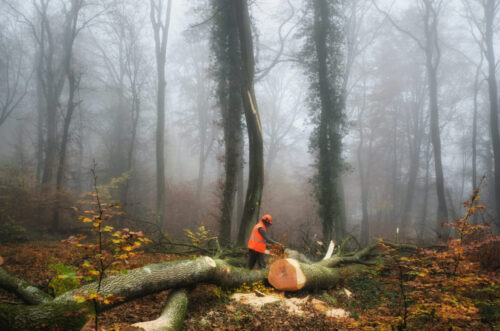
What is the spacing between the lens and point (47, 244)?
9.05 meters

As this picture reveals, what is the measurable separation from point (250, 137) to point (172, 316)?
5839mm

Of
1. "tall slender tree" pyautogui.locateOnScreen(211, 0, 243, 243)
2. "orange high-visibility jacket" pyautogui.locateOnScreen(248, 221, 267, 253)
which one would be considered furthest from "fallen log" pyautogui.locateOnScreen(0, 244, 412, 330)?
"tall slender tree" pyautogui.locateOnScreen(211, 0, 243, 243)

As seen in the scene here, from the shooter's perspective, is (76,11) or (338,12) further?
(76,11)

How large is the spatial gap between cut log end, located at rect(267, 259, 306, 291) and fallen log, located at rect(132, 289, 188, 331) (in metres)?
2.06

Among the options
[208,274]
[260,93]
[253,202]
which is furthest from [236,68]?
[260,93]

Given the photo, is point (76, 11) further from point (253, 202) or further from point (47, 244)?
point (253, 202)

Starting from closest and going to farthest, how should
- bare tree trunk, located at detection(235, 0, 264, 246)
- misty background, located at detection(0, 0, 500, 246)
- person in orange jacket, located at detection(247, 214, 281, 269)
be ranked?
person in orange jacket, located at detection(247, 214, 281, 269) < bare tree trunk, located at detection(235, 0, 264, 246) < misty background, located at detection(0, 0, 500, 246)

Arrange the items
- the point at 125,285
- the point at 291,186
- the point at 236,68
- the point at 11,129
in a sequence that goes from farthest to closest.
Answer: the point at 11,129, the point at 291,186, the point at 236,68, the point at 125,285

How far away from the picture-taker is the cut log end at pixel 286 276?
5.23 meters

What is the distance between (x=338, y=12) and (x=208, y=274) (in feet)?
42.7

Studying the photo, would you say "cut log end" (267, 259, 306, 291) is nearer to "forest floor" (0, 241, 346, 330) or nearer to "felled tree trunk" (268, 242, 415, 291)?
"felled tree trunk" (268, 242, 415, 291)

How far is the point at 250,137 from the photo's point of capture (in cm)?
833

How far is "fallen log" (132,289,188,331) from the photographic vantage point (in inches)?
115

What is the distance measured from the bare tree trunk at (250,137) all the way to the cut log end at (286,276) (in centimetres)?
249
